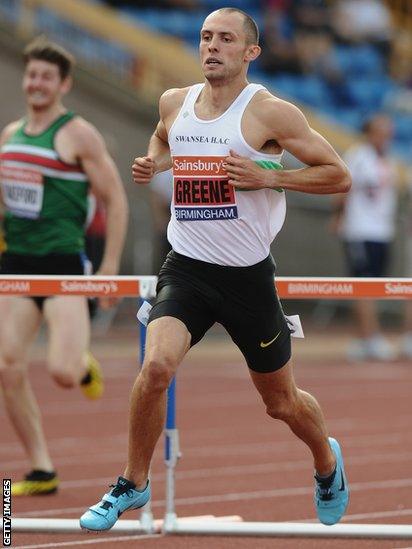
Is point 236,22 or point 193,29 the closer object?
point 236,22

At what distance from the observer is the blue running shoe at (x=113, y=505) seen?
19.3ft

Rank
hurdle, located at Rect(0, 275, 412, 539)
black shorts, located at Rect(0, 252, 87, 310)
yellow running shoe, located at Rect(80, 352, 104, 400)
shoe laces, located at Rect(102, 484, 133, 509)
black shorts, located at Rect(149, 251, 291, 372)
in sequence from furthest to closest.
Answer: yellow running shoe, located at Rect(80, 352, 104, 400)
black shorts, located at Rect(0, 252, 87, 310)
hurdle, located at Rect(0, 275, 412, 539)
black shorts, located at Rect(149, 251, 291, 372)
shoe laces, located at Rect(102, 484, 133, 509)

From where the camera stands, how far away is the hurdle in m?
6.82

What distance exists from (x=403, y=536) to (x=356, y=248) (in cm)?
921

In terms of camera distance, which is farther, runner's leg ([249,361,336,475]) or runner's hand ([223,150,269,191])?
runner's leg ([249,361,336,475])

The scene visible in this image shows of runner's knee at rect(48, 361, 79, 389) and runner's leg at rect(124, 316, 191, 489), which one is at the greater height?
runner's knee at rect(48, 361, 79, 389)

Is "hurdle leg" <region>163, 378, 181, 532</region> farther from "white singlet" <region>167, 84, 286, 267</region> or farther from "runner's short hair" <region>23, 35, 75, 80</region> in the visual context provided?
"runner's short hair" <region>23, 35, 75, 80</region>

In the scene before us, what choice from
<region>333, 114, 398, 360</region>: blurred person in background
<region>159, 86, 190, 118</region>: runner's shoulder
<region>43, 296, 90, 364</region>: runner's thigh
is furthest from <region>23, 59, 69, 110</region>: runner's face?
<region>333, 114, 398, 360</region>: blurred person in background

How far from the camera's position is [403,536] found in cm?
677

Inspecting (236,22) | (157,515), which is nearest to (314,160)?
(236,22)

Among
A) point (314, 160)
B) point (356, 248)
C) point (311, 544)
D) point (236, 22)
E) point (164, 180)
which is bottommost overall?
point (311, 544)

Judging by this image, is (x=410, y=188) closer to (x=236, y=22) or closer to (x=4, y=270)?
(x=4, y=270)

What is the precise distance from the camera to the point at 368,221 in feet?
51.9

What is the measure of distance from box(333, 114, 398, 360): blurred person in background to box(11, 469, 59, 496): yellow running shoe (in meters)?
7.78
